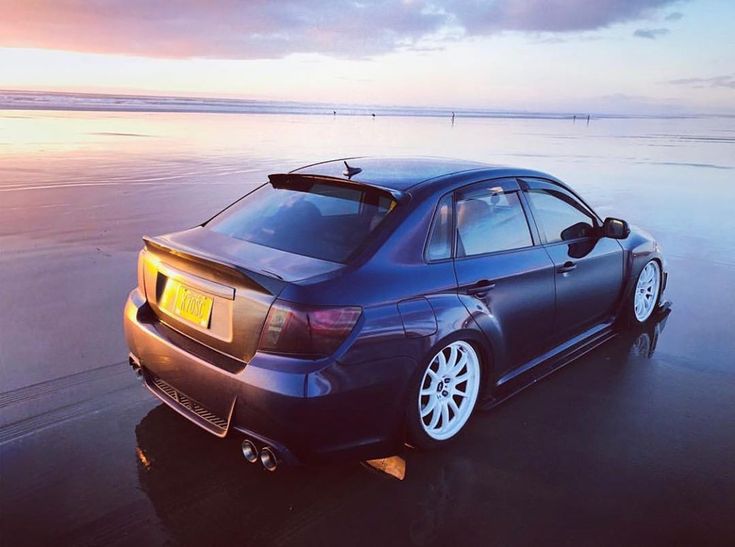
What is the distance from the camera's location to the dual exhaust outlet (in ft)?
8.33

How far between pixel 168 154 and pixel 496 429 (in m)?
14.1

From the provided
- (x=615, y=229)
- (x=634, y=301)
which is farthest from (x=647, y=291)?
(x=615, y=229)

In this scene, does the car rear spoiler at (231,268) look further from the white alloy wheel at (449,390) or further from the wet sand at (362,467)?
the wet sand at (362,467)

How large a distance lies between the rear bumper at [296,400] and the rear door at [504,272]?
2.33ft

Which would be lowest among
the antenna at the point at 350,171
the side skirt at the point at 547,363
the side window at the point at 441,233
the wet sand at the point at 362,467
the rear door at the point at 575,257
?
the wet sand at the point at 362,467

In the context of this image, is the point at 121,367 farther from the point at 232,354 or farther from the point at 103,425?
the point at 232,354

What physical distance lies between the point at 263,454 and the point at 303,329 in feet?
2.07

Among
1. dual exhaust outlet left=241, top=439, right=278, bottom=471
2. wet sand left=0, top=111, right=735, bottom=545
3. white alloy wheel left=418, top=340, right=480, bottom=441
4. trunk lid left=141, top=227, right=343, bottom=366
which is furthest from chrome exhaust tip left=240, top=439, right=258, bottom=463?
white alloy wheel left=418, top=340, right=480, bottom=441

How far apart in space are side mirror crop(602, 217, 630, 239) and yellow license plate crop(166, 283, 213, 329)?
3019mm

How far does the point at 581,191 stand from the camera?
463 inches

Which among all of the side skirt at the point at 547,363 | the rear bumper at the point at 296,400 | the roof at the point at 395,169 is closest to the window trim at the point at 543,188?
the roof at the point at 395,169

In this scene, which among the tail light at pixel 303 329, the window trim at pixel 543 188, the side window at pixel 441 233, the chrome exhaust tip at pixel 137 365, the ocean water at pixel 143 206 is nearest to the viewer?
the tail light at pixel 303 329

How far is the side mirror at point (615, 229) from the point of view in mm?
4223

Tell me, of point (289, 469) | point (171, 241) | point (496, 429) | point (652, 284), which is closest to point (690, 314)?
point (652, 284)
